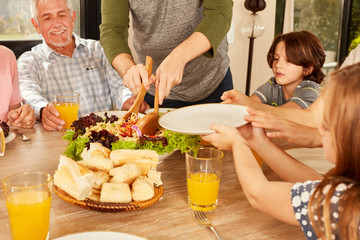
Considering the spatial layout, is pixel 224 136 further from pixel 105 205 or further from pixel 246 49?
pixel 246 49

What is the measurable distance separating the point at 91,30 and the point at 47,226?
2.30 meters

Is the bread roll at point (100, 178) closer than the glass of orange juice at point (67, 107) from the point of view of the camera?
Yes

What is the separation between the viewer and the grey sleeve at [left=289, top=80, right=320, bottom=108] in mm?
2209

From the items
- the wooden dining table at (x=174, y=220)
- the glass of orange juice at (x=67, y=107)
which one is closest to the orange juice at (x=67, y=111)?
the glass of orange juice at (x=67, y=107)

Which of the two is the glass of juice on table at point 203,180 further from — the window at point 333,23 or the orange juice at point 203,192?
the window at point 333,23

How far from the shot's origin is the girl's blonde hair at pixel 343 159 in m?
0.69

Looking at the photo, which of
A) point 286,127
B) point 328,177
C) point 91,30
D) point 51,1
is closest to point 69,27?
point 51,1

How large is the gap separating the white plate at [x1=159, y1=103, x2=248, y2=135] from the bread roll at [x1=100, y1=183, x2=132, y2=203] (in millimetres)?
305

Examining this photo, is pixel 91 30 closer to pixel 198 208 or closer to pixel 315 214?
pixel 198 208

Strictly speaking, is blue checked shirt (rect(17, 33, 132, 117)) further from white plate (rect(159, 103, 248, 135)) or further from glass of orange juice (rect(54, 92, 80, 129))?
white plate (rect(159, 103, 248, 135))

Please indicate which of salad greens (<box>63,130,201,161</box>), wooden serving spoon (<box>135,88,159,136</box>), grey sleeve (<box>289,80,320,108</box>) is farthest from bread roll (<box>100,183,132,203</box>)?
grey sleeve (<box>289,80,320,108</box>)

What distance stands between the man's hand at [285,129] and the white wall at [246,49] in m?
2.26

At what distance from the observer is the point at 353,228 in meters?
0.69

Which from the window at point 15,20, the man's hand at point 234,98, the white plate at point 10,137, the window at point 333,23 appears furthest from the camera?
the window at point 333,23
